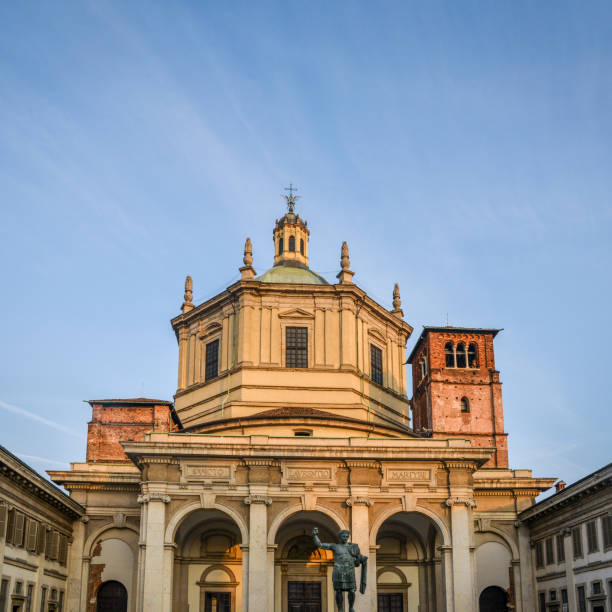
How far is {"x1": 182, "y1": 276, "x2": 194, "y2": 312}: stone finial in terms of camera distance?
44.6 metres

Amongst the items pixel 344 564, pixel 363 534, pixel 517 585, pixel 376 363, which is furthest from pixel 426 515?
pixel 376 363

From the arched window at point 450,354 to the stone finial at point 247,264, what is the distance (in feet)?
58.9

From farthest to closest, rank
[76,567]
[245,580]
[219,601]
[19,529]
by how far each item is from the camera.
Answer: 1. [76,567]
2. [219,601]
3. [245,580]
4. [19,529]

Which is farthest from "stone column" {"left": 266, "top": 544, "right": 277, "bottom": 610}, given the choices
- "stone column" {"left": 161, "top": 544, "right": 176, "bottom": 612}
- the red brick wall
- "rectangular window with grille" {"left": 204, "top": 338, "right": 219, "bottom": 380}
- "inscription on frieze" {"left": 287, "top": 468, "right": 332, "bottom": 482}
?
the red brick wall

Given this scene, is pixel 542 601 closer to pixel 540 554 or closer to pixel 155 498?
pixel 540 554

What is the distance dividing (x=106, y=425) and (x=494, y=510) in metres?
19.2

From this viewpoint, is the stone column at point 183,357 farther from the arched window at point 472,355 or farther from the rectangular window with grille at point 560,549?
the arched window at point 472,355

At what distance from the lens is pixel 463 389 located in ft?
177

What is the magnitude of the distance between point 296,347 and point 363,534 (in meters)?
11.2

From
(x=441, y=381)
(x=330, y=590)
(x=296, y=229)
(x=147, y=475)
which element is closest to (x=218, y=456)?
(x=147, y=475)

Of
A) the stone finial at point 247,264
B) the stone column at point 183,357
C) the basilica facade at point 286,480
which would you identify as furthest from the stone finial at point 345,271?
the stone column at point 183,357

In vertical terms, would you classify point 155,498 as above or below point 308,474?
below

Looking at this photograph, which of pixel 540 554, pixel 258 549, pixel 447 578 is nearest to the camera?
pixel 258 549

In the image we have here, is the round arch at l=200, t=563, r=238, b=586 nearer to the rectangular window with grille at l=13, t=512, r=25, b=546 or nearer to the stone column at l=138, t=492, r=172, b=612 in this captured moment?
the stone column at l=138, t=492, r=172, b=612
